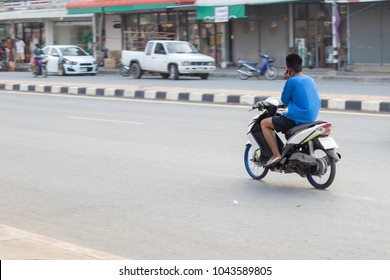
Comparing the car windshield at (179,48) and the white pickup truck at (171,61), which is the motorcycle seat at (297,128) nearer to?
the white pickup truck at (171,61)

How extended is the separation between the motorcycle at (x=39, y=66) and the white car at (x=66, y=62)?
84cm

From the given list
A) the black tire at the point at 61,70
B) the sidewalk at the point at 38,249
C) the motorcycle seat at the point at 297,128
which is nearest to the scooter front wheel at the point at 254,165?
the motorcycle seat at the point at 297,128

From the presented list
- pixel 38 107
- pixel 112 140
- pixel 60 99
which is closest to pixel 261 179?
pixel 112 140

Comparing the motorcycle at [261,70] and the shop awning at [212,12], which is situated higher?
the shop awning at [212,12]

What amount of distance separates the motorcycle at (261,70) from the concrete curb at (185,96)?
7.37 m

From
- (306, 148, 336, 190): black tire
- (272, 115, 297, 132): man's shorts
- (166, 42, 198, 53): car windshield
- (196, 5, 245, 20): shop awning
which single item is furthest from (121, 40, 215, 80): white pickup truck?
(306, 148, 336, 190): black tire

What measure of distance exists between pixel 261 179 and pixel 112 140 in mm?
4318

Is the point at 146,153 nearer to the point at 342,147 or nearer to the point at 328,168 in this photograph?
the point at 342,147

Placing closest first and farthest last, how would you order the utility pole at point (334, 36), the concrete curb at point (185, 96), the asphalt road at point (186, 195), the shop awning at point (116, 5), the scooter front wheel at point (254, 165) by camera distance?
the asphalt road at point (186, 195), the scooter front wheel at point (254, 165), the concrete curb at point (185, 96), the utility pole at point (334, 36), the shop awning at point (116, 5)

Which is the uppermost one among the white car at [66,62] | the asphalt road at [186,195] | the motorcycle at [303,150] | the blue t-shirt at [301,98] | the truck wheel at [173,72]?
the white car at [66,62]

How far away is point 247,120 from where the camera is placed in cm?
1577

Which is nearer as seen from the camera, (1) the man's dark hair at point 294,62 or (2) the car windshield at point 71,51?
(1) the man's dark hair at point 294,62

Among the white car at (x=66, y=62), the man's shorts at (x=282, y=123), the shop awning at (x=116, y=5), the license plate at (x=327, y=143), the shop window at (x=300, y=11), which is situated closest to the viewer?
the license plate at (x=327, y=143)

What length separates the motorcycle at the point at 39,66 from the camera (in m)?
34.3
